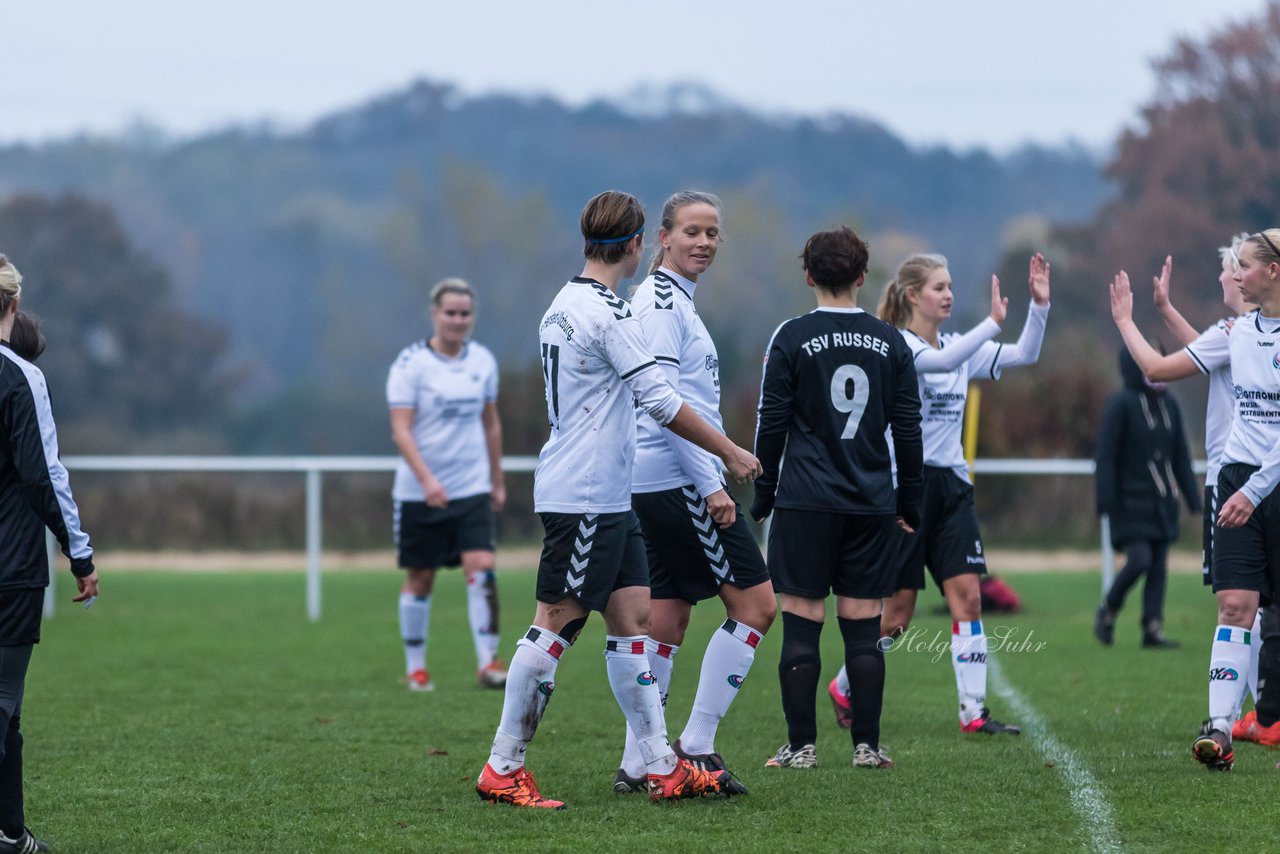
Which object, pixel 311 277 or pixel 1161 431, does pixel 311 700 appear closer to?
pixel 1161 431

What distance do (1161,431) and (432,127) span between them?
6117 centimetres

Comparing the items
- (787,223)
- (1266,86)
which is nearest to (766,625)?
(1266,86)

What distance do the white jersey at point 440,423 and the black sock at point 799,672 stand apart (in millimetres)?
3621

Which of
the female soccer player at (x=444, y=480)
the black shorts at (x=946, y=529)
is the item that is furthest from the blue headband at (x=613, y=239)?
the female soccer player at (x=444, y=480)

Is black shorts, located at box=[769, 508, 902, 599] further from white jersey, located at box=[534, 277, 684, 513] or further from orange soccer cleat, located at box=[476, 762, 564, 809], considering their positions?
orange soccer cleat, located at box=[476, 762, 564, 809]

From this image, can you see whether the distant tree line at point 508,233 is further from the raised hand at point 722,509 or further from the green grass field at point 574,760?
the raised hand at point 722,509

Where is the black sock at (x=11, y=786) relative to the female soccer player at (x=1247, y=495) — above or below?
below

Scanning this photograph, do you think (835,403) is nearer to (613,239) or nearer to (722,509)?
(722,509)

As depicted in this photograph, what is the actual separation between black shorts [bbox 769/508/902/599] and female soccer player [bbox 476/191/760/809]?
2.26ft

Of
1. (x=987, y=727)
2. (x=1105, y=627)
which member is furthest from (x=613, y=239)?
(x=1105, y=627)

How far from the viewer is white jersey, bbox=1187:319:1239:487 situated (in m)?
6.36

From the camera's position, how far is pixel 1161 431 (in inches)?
440

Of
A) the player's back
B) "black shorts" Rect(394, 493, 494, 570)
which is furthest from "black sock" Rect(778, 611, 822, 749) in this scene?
"black shorts" Rect(394, 493, 494, 570)

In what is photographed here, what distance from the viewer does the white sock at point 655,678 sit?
18.7ft
